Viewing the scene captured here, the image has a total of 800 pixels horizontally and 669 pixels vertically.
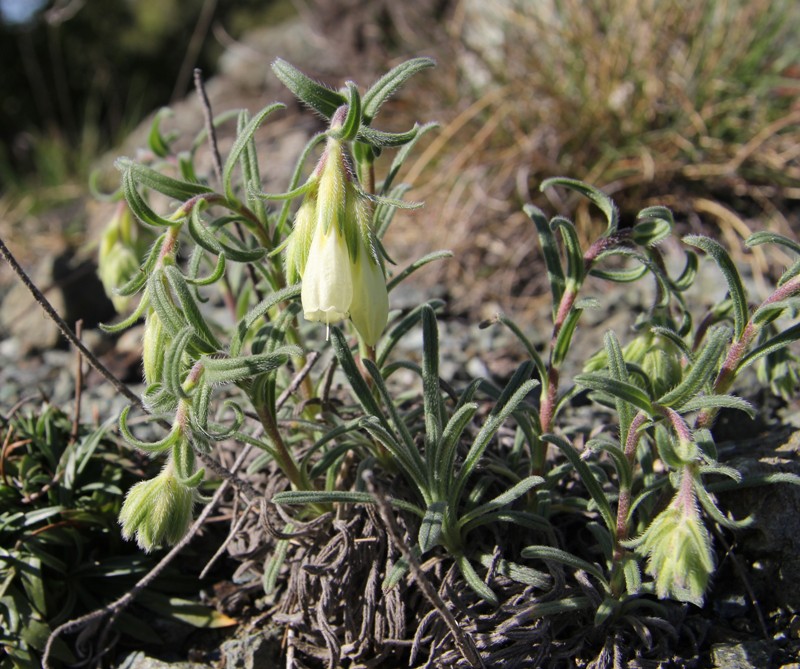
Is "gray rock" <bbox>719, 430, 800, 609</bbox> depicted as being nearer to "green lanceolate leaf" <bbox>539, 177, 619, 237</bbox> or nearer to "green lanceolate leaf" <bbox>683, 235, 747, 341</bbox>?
"green lanceolate leaf" <bbox>683, 235, 747, 341</bbox>

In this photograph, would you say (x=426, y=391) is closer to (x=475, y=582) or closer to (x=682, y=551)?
(x=475, y=582)

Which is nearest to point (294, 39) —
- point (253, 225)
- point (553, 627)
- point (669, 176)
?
point (669, 176)

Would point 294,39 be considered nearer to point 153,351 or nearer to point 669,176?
point 669,176

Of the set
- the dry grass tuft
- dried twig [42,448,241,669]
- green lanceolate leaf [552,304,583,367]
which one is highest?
the dry grass tuft

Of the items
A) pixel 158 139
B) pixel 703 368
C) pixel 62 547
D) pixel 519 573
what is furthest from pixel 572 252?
pixel 62 547

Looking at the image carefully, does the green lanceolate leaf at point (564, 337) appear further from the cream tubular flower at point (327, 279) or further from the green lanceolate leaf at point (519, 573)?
the cream tubular flower at point (327, 279)

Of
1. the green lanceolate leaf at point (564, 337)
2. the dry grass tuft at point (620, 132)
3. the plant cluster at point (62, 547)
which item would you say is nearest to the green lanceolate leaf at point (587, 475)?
the green lanceolate leaf at point (564, 337)

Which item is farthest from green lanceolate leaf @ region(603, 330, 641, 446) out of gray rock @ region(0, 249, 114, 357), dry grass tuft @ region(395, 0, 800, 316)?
gray rock @ region(0, 249, 114, 357)
